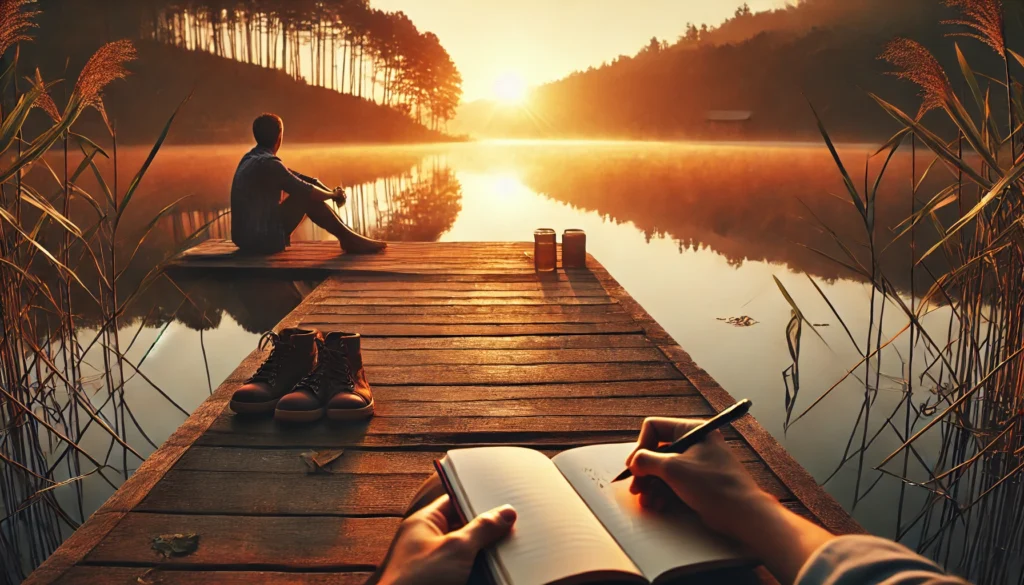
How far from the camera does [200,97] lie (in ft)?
117

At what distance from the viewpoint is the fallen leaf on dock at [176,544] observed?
1453 millimetres

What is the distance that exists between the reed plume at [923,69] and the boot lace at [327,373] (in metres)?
1.96

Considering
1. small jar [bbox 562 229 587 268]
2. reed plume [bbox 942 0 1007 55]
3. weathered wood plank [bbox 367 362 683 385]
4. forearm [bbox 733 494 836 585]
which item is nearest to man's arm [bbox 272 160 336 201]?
small jar [bbox 562 229 587 268]

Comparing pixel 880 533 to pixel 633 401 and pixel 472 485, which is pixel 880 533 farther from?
pixel 472 485

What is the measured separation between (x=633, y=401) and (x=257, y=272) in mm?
3599

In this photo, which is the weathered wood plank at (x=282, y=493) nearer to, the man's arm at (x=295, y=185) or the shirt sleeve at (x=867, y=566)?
the shirt sleeve at (x=867, y=566)

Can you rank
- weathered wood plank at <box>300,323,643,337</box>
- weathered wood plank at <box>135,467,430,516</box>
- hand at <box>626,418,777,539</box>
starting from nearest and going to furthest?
hand at <box>626,418,777,539</box>
weathered wood plank at <box>135,467,430,516</box>
weathered wood plank at <box>300,323,643,337</box>

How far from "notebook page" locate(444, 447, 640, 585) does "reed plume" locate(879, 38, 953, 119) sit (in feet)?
5.66

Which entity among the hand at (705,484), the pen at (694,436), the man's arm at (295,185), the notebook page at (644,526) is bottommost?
Result: the notebook page at (644,526)

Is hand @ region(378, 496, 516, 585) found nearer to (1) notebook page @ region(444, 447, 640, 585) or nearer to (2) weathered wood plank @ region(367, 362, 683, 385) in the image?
(1) notebook page @ region(444, 447, 640, 585)

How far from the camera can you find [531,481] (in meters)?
1.29

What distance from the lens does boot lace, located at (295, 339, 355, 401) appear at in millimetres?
2201

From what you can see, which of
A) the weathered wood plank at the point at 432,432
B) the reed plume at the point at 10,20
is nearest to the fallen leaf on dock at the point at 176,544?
the weathered wood plank at the point at 432,432

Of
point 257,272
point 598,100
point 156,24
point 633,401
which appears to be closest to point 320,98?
point 156,24
